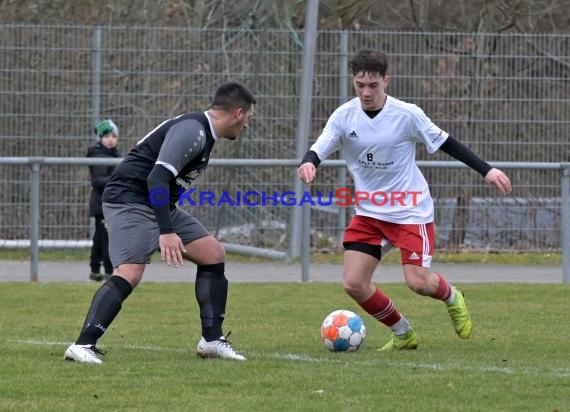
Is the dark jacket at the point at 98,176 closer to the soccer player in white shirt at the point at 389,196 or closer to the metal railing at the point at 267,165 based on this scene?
the metal railing at the point at 267,165

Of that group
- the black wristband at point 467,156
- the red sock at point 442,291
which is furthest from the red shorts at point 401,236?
the black wristband at point 467,156

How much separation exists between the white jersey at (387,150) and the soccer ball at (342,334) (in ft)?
2.40

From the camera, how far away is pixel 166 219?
735cm

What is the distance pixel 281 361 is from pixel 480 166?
5.96 ft

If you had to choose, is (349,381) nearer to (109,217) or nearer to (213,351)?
(213,351)

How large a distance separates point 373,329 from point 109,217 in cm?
275

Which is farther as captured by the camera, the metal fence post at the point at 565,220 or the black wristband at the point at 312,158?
the metal fence post at the point at 565,220

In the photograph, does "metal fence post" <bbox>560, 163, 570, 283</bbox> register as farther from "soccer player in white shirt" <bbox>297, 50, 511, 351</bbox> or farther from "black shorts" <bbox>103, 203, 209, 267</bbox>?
"black shorts" <bbox>103, 203, 209, 267</bbox>

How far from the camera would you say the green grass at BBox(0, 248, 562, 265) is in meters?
15.3

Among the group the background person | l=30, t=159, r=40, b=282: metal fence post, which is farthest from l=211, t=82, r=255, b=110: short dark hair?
the background person

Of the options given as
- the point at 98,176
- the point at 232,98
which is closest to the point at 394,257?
the point at 98,176

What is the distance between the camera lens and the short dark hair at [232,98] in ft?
25.3

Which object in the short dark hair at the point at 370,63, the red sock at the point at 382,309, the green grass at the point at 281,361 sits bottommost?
the green grass at the point at 281,361

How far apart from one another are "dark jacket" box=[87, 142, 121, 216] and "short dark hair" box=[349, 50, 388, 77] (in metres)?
5.56
